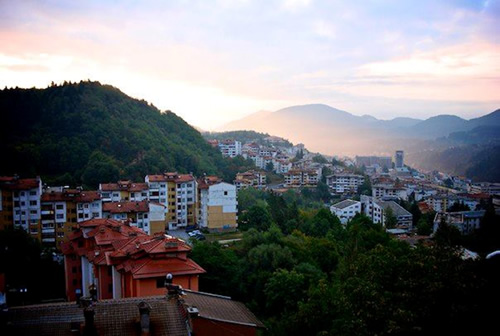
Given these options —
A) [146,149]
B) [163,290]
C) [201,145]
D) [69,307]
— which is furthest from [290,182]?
[69,307]

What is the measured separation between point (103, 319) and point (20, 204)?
15.5m

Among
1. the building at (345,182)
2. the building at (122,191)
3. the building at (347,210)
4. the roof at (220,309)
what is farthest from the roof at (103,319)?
the building at (345,182)

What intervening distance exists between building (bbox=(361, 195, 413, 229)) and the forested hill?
36.6 feet

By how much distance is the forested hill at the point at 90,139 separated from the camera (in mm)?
27188

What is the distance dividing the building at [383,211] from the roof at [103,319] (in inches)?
915

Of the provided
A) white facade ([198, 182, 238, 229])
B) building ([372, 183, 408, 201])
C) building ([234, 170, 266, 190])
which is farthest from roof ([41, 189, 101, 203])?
building ([372, 183, 408, 201])

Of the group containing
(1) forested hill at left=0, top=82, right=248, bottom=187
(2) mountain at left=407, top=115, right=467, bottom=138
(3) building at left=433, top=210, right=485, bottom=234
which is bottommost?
(3) building at left=433, top=210, right=485, bottom=234

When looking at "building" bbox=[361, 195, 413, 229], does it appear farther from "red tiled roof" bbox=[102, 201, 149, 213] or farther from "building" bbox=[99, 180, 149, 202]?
"red tiled roof" bbox=[102, 201, 149, 213]

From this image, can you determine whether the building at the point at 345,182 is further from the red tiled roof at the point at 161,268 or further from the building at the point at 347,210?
the red tiled roof at the point at 161,268

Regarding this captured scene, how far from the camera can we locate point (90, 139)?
3092 cm

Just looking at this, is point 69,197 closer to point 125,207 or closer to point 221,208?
point 125,207

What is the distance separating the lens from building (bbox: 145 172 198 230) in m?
24.5

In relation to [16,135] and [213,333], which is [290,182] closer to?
[16,135]

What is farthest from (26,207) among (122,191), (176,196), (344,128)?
(344,128)
